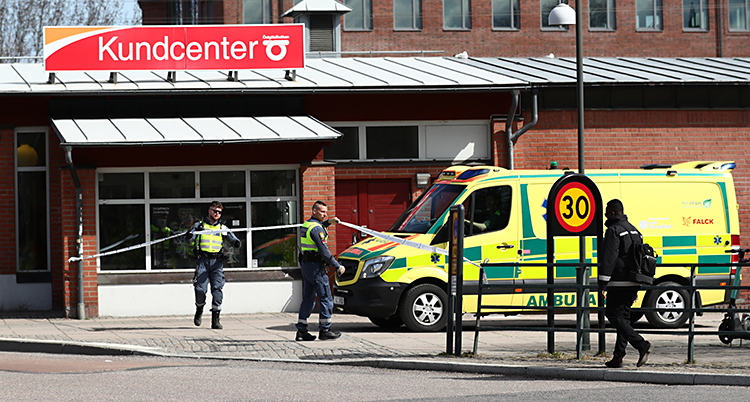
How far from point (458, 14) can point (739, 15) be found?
47.0 feet

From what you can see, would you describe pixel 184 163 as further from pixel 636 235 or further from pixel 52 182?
pixel 636 235

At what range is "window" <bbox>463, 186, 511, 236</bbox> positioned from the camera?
13047mm

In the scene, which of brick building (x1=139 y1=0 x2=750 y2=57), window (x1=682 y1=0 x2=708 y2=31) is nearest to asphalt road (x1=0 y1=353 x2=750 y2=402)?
brick building (x1=139 y1=0 x2=750 y2=57)

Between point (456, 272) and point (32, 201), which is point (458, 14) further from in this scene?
point (456, 272)

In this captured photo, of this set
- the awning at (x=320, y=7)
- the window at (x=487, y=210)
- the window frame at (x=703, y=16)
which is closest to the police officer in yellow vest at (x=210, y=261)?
the window at (x=487, y=210)

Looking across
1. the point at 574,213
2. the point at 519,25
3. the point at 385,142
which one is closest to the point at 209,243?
the point at 385,142

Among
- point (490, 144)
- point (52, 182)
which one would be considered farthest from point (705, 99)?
point (52, 182)

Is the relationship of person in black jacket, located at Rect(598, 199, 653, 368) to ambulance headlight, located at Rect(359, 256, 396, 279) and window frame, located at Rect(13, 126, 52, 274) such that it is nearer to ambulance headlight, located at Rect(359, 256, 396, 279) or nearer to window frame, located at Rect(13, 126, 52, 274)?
ambulance headlight, located at Rect(359, 256, 396, 279)

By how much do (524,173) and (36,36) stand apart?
32580 millimetres

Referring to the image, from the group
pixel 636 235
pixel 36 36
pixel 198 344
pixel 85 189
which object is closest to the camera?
pixel 636 235

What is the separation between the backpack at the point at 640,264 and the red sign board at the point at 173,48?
8120 mm

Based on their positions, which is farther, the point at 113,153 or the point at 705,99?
the point at 705,99

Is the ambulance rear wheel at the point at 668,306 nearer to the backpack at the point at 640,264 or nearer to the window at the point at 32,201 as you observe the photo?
the backpack at the point at 640,264

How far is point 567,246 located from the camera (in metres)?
13.5
